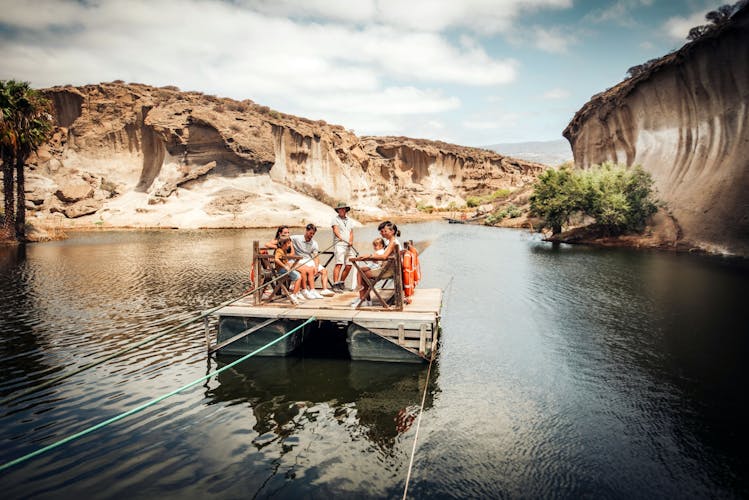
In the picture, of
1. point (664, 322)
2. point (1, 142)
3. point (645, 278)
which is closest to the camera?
point (664, 322)

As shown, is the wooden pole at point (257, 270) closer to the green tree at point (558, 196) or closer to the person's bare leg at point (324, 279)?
the person's bare leg at point (324, 279)

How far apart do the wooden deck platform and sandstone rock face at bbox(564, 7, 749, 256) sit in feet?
90.4

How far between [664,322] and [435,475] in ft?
36.0

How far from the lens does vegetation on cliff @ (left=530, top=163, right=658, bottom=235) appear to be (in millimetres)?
34125

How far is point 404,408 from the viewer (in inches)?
300

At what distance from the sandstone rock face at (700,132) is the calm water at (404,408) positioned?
678 inches

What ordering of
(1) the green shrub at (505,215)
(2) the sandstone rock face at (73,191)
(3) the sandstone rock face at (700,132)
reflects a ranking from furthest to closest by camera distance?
(1) the green shrub at (505,215) < (2) the sandstone rock face at (73,191) < (3) the sandstone rock face at (700,132)

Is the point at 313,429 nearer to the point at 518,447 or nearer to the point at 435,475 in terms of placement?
the point at 435,475

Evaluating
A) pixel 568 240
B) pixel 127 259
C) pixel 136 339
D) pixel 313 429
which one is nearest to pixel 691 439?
pixel 313 429

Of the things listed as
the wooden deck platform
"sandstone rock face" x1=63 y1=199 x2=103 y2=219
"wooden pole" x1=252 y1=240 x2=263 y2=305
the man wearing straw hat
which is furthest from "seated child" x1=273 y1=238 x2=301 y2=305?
"sandstone rock face" x1=63 y1=199 x2=103 y2=219

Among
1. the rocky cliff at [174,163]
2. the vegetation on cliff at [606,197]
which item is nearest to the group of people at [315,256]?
the vegetation on cliff at [606,197]

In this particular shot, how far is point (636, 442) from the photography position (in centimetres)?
662

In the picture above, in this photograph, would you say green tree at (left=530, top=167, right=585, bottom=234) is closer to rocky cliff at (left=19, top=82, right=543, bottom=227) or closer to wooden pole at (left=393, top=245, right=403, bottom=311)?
wooden pole at (left=393, top=245, right=403, bottom=311)

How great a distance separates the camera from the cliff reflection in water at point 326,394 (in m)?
6.96
